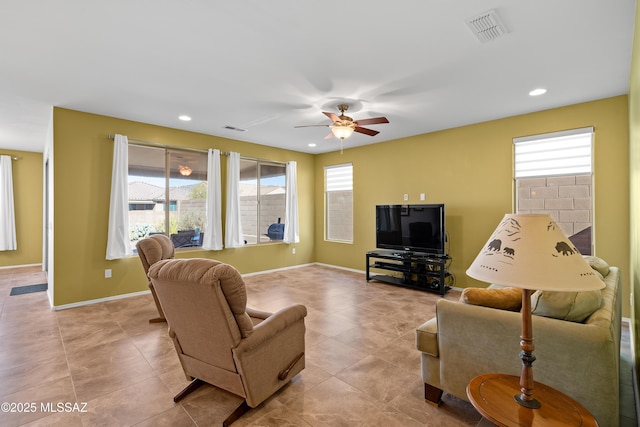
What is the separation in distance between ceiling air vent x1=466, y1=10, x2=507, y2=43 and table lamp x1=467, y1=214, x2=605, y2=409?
5.68ft

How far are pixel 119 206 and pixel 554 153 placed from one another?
248 inches

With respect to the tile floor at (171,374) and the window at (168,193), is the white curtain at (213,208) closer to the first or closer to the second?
the window at (168,193)

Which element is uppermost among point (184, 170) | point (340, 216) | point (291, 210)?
point (184, 170)

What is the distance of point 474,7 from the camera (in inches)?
84.4

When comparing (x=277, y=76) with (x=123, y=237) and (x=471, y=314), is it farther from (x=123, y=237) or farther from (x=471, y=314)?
(x=123, y=237)

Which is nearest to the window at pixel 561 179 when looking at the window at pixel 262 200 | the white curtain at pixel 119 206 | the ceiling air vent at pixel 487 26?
the ceiling air vent at pixel 487 26

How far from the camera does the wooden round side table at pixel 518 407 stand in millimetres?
1201

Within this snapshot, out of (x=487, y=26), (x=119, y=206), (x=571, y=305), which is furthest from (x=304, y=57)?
(x=119, y=206)

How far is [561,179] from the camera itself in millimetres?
4082

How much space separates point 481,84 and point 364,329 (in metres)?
3.08

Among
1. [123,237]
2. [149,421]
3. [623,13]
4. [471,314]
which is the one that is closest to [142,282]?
[123,237]

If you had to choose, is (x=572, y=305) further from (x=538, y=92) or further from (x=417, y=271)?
(x=417, y=271)

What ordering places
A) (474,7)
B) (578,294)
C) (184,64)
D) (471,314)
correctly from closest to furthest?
(578,294)
(471,314)
(474,7)
(184,64)

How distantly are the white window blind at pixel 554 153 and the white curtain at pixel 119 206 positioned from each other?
19.3 ft
